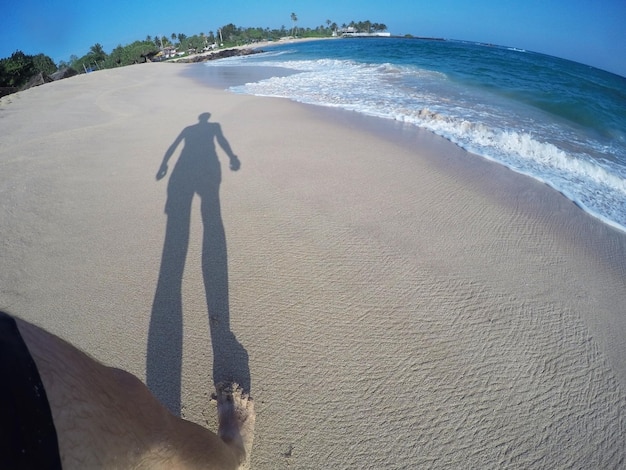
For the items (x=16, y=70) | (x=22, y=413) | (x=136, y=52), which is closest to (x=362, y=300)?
(x=22, y=413)

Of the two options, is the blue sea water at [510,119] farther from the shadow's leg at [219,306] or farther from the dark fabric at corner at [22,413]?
the dark fabric at corner at [22,413]

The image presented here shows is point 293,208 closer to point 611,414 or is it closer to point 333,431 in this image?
point 333,431

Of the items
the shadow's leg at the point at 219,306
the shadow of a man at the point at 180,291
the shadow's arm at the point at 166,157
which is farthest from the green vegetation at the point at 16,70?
the shadow's leg at the point at 219,306

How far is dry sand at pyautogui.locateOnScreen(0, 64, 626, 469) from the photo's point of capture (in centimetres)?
185

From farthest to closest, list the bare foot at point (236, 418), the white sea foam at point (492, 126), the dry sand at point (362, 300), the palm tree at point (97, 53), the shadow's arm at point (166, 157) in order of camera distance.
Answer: the palm tree at point (97, 53) → the white sea foam at point (492, 126) → the shadow's arm at point (166, 157) → the dry sand at point (362, 300) → the bare foot at point (236, 418)

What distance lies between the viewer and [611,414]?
1948 mm

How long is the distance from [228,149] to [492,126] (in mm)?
6784

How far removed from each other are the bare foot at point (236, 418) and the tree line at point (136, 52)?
34.2 meters

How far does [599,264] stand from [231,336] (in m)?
3.93

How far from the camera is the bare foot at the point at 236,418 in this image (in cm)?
166

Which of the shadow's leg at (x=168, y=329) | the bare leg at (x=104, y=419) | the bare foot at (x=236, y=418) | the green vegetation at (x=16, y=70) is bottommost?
the bare foot at (x=236, y=418)

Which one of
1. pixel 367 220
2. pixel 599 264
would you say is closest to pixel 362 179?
pixel 367 220

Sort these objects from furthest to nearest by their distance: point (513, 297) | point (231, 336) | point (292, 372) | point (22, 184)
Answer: point (22, 184), point (513, 297), point (231, 336), point (292, 372)

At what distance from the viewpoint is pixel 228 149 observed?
18.7 feet
